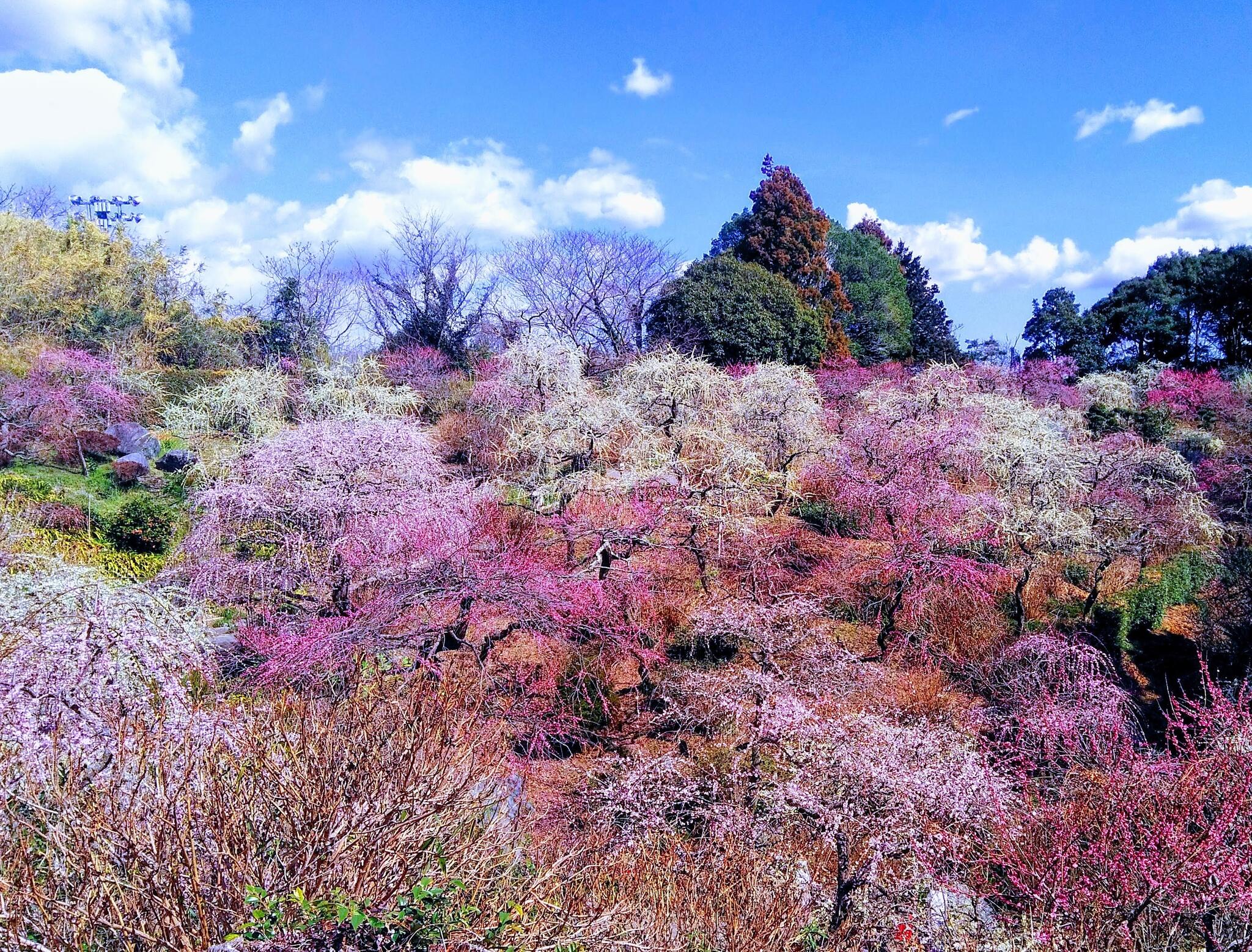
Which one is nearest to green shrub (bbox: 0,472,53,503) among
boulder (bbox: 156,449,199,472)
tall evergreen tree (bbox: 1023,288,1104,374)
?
boulder (bbox: 156,449,199,472)

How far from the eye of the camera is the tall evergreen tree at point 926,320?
33.3 metres

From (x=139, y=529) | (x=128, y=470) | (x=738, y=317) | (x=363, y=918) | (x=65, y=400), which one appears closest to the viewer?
(x=363, y=918)

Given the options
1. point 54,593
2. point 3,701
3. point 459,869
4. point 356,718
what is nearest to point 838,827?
point 459,869

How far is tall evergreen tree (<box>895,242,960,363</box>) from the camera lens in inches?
1313

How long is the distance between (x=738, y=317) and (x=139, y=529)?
646 inches

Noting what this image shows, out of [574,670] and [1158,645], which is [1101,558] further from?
[574,670]

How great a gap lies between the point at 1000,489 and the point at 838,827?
846 cm

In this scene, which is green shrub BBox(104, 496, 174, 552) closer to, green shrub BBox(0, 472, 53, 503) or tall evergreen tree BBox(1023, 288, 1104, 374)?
green shrub BBox(0, 472, 53, 503)

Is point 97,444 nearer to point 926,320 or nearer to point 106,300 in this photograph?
point 106,300

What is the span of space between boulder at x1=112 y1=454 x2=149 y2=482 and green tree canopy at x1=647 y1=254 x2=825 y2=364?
44.7 ft

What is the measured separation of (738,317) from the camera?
22688mm

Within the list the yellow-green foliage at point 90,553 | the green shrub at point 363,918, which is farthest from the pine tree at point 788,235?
the green shrub at point 363,918

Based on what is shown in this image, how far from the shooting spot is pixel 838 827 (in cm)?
575

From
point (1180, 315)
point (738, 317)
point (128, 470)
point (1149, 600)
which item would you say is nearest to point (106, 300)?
point (128, 470)
